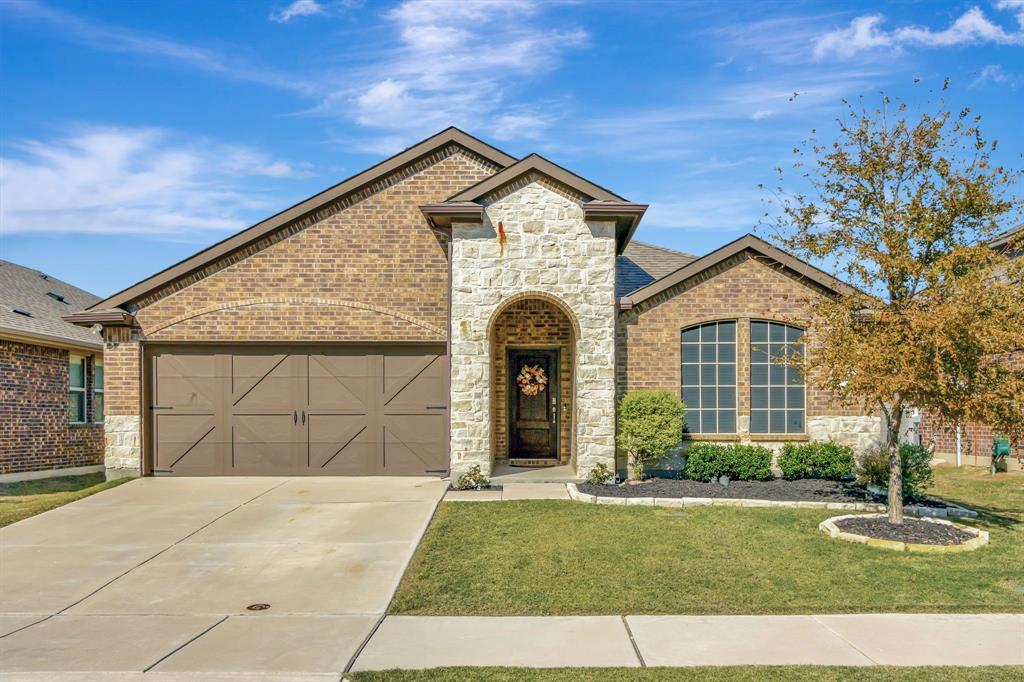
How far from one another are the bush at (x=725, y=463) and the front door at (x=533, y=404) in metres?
3.49

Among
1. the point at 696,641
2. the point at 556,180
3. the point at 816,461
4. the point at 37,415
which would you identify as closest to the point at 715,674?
the point at 696,641

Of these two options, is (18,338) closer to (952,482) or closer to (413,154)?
(413,154)

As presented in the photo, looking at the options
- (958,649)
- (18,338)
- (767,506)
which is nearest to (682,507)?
(767,506)

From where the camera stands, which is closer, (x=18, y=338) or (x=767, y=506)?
(x=767, y=506)

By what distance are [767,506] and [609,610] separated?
5.62m

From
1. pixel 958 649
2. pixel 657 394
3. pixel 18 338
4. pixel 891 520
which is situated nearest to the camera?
pixel 958 649

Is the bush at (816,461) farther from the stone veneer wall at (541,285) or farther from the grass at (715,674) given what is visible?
the grass at (715,674)

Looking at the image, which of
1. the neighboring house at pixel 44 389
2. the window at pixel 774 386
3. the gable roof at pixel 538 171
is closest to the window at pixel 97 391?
the neighboring house at pixel 44 389

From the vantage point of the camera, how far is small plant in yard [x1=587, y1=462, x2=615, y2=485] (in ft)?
43.7

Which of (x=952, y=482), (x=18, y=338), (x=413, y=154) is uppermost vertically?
(x=413, y=154)

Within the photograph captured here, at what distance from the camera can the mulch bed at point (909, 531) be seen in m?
9.56

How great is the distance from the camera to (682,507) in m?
11.8

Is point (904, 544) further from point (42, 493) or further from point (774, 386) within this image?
point (42, 493)

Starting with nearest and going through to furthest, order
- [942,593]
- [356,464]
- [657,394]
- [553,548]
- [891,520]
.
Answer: [942,593] < [553,548] < [891,520] < [657,394] < [356,464]
